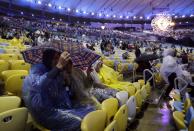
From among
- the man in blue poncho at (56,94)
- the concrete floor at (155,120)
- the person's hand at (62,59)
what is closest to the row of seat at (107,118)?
the man in blue poncho at (56,94)

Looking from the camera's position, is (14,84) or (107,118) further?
(14,84)

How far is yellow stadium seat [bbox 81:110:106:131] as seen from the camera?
2787mm

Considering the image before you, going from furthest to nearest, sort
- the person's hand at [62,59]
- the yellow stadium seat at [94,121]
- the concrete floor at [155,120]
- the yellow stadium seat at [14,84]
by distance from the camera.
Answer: the concrete floor at [155,120] < the yellow stadium seat at [14,84] < the person's hand at [62,59] < the yellow stadium seat at [94,121]

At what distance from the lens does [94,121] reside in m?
2.98

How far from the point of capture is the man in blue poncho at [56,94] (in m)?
3.35

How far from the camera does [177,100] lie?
5.39m

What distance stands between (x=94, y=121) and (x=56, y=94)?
76 centimetres

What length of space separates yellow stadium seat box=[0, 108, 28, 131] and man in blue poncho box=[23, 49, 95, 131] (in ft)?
0.93

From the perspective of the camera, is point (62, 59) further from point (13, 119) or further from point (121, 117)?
point (121, 117)

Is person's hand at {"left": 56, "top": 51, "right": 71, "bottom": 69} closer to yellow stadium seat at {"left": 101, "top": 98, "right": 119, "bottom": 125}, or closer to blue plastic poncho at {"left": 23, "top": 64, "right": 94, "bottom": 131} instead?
blue plastic poncho at {"left": 23, "top": 64, "right": 94, "bottom": 131}

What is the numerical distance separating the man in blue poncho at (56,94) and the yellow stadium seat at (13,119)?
0.93ft

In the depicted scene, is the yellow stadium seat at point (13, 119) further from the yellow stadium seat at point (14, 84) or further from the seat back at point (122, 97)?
the seat back at point (122, 97)

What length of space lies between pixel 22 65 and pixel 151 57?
4.55 metres

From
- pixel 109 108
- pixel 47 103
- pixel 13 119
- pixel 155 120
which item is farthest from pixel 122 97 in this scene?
pixel 13 119
